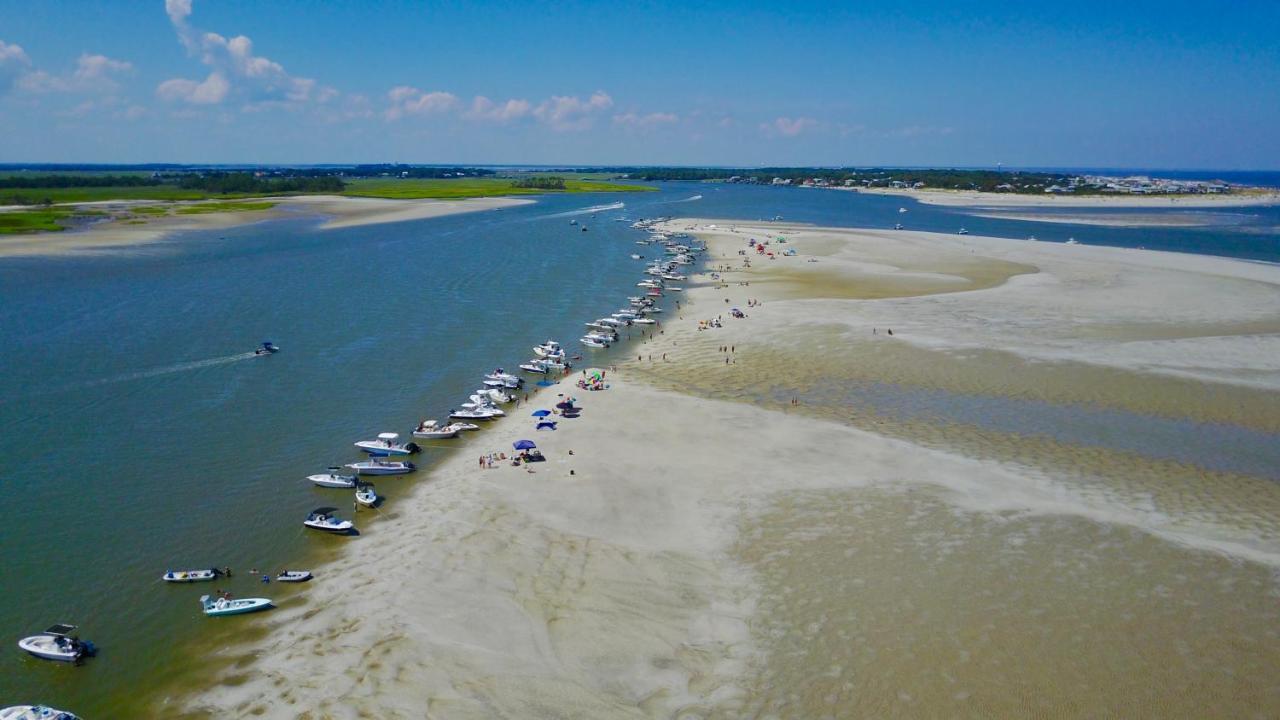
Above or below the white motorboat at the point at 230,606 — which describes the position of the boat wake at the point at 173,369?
above

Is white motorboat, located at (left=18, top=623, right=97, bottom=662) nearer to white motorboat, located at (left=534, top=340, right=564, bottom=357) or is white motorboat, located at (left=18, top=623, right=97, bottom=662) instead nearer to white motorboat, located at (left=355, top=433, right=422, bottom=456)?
white motorboat, located at (left=355, top=433, right=422, bottom=456)

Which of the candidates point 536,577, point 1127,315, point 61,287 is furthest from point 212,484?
point 1127,315

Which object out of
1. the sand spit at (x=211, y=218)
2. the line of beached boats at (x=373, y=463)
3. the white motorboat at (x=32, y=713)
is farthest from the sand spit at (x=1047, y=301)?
the sand spit at (x=211, y=218)

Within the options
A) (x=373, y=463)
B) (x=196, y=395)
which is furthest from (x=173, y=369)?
(x=373, y=463)

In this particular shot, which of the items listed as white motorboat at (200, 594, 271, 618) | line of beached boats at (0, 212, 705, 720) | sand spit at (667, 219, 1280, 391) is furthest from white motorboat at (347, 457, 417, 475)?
sand spit at (667, 219, 1280, 391)

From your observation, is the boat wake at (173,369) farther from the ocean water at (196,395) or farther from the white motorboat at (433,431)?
the white motorboat at (433,431)

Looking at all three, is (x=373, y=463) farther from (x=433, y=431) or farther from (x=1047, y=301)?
(x=1047, y=301)

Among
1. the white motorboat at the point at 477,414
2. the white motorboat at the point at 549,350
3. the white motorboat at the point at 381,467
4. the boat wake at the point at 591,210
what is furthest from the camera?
the boat wake at the point at 591,210
